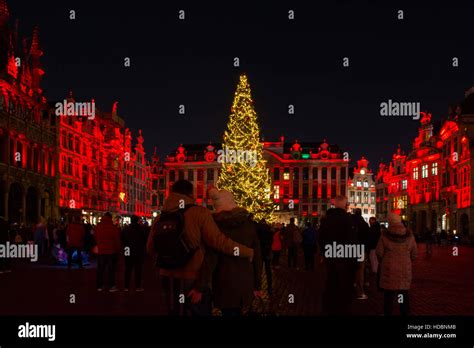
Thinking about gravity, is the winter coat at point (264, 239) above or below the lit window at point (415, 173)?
below

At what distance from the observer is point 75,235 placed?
66.5ft

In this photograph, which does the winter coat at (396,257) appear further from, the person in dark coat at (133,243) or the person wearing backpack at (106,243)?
the person wearing backpack at (106,243)

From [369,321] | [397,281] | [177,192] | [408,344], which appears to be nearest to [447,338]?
[408,344]

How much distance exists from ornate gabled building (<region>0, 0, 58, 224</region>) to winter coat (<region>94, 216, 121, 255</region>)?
3217 cm

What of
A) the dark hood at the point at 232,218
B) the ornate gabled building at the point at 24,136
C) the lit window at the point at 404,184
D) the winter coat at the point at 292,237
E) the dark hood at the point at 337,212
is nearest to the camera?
the dark hood at the point at 232,218

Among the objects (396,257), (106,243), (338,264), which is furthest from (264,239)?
(396,257)

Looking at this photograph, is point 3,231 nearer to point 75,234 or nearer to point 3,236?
point 3,236

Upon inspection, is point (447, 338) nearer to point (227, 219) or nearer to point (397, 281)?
point (397, 281)

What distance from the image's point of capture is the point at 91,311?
38.1 ft

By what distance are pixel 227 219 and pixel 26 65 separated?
1956 inches

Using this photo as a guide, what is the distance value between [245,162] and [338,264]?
40.5 metres

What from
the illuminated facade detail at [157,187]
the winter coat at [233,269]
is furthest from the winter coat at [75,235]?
Answer: the illuminated facade detail at [157,187]

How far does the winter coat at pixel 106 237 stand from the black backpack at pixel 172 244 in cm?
827

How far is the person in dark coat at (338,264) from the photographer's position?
9836 mm
